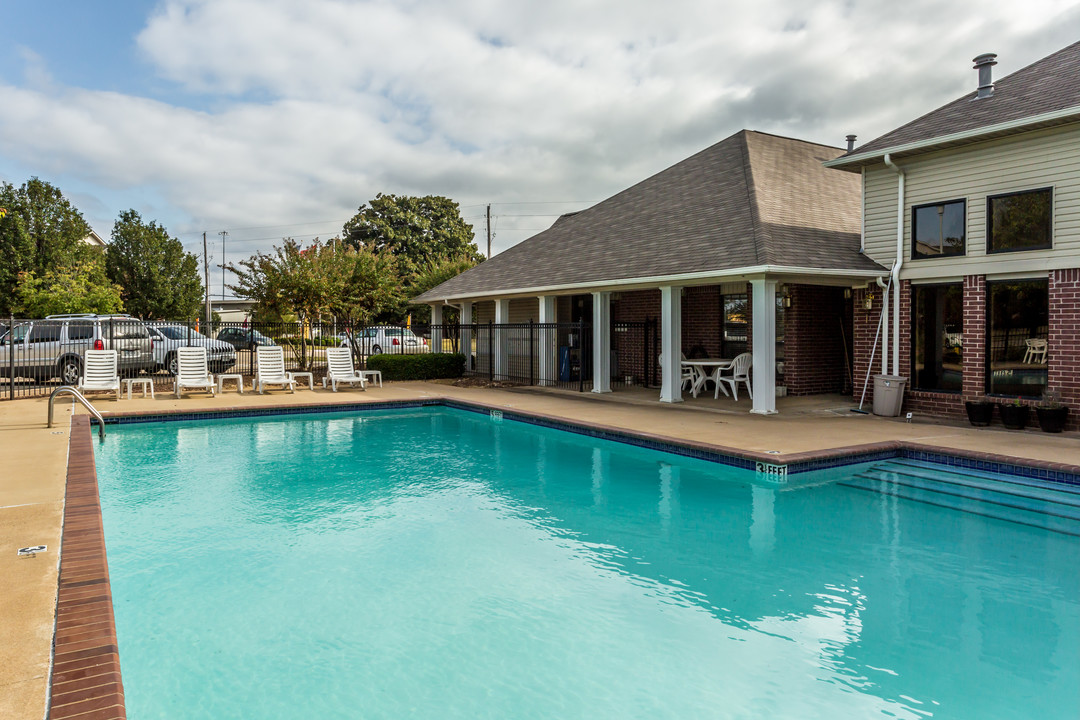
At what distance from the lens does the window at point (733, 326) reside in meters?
15.0

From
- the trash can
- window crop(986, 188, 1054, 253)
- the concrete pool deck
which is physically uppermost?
window crop(986, 188, 1054, 253)

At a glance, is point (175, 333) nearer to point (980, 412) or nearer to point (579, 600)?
point (579, 600)

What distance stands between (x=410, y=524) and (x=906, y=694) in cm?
436

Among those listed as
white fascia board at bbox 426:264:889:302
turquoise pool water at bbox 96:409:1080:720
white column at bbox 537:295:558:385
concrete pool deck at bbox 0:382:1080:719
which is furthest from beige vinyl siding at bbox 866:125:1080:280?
white column at bbox 537:295:558:385

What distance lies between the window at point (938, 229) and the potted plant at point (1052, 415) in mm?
2734

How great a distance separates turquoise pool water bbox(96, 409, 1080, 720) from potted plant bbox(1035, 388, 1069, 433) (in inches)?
162

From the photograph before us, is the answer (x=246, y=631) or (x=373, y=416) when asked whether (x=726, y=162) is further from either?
(x=246, y=631)

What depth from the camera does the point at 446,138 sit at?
23.8 meters

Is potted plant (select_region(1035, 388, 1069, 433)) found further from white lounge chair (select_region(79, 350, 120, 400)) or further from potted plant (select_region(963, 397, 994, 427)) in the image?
white lounge chair (select_region(79, 350, 120, 400))

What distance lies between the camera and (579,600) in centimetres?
465

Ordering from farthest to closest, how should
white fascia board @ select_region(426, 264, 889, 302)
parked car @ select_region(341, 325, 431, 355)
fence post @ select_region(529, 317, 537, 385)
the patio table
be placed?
1. parked car @ select_region(341, 325, 431, 355)
2. fence post @ select_region(529, 317, 537, 385)
3. the patio table
4. white fascia board @ select_region(426, 264, 889, 302)

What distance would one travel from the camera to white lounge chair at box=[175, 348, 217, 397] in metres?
14.8

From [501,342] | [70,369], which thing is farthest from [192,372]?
[501,342]

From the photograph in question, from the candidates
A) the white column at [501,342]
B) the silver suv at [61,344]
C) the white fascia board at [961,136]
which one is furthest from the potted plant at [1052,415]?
the silver suv at [61,344]
